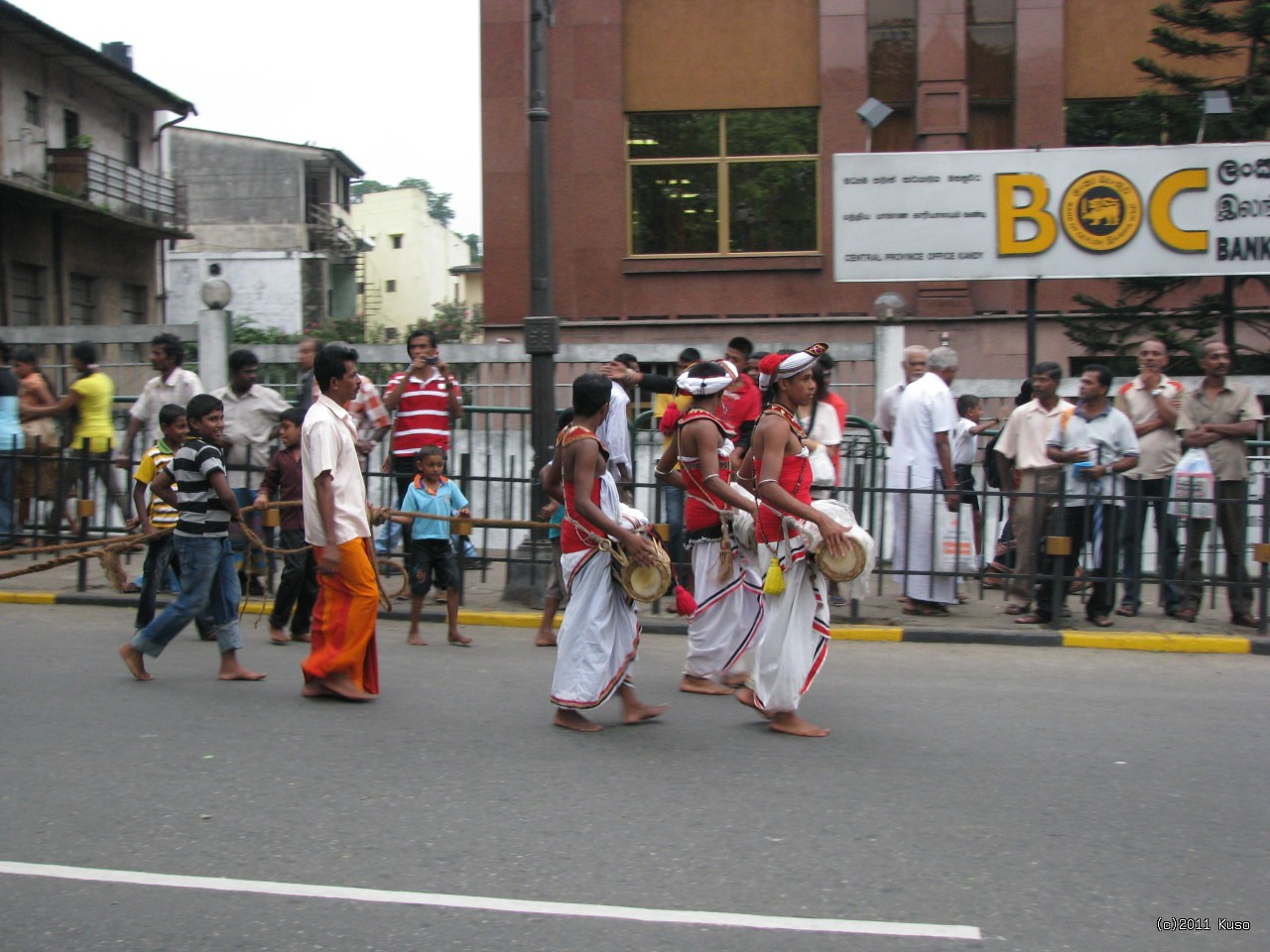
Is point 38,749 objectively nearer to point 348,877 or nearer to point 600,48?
point 348,877

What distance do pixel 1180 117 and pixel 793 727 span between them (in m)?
14.6

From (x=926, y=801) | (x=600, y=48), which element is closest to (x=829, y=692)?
(x=926, y=801)

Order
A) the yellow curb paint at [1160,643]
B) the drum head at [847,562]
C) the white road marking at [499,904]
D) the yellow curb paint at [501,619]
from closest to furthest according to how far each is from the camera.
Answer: the white road marking at [499,904], the drum head at [847,562], the yellow curb paint at [1160,643], the yellow curb paint at [501,619]

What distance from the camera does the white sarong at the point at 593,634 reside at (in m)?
6.10

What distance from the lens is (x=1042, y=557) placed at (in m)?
9.37

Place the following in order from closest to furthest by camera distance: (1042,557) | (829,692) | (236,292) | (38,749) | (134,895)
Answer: (134,895) → (38,749) → (829,692) → (1042,557) → (236,292)

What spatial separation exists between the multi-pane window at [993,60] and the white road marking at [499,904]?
16953 millimetres

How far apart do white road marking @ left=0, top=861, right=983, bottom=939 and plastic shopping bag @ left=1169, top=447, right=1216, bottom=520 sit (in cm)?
627

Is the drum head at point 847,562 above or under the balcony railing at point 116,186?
under

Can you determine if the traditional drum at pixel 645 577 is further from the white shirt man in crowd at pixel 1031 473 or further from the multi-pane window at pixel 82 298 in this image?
the multi-pane window at pixel 82 298

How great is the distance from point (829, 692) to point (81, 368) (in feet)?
25.6

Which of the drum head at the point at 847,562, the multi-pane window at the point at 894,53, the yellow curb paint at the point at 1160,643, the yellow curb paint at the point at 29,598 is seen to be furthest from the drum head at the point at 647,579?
the multi-pane window at the point at 894,53

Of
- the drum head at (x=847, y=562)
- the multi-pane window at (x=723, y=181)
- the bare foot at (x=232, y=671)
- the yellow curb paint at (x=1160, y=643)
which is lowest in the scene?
the yellow curb paint at (x=1160, y=643)

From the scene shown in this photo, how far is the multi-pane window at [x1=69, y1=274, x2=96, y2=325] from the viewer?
2900cm
